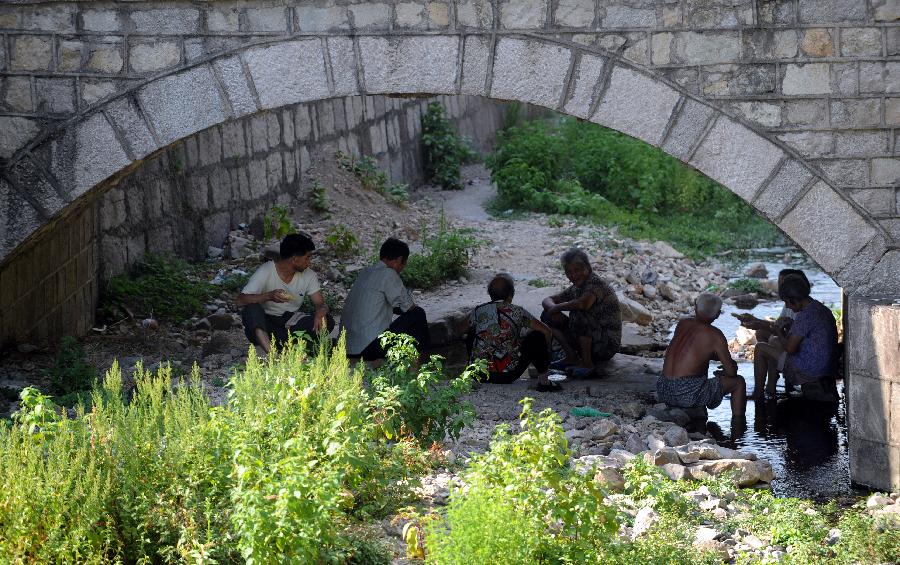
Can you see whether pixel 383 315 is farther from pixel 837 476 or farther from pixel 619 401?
pixel 837 476

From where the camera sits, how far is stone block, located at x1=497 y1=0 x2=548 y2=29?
6.07 m

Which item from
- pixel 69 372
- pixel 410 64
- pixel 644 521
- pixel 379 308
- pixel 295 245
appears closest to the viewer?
pixel 644 521

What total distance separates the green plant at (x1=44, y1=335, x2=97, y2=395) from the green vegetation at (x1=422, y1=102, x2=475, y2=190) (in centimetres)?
1026

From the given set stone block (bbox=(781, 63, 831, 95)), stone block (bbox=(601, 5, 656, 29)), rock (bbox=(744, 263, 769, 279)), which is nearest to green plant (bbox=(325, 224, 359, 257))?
rock (bbox=(744, 263, 769, 279))

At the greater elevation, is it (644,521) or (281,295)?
(281,295)

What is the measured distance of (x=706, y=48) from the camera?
6023mm

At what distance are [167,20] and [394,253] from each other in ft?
7.20

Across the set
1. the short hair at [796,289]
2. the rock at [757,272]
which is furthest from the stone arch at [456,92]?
the rock at [757,272]

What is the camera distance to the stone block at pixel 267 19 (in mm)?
6207

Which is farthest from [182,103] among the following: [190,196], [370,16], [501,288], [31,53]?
[190,196]

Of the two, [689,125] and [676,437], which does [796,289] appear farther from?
[689,125]

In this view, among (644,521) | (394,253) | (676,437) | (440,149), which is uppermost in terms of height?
(440,149)

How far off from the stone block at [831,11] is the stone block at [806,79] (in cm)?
24

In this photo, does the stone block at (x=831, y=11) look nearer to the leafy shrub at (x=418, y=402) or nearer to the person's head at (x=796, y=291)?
the person's head at (x=796, y=291)
